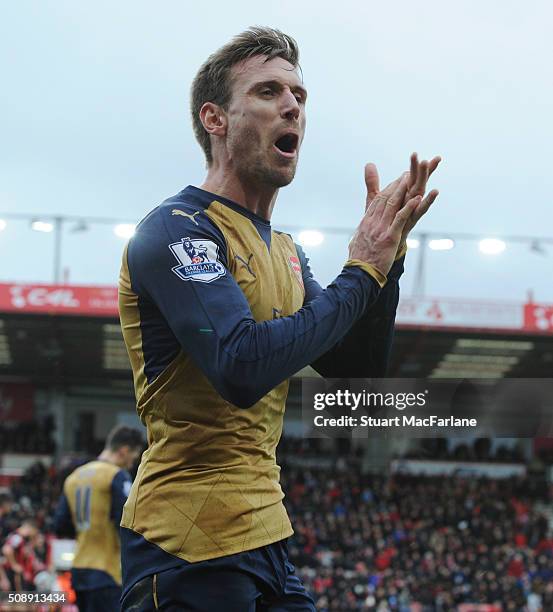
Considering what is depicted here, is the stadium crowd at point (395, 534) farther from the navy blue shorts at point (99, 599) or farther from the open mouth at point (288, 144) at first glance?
the open mouth at point (288, 144)

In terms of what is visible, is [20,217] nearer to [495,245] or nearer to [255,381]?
[495,245]

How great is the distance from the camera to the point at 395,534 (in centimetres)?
2386

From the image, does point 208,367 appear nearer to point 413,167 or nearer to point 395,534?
point 413,167

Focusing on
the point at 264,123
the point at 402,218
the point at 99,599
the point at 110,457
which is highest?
the point at 264,123

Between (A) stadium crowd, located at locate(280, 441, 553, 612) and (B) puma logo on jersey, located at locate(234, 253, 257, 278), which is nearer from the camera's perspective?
(B) puma logo on jersey, located at locate(234, 253, 257, 278)

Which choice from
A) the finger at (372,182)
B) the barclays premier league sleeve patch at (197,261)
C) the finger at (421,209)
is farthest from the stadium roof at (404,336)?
the barclays premier league sleeve patch at (197,261)

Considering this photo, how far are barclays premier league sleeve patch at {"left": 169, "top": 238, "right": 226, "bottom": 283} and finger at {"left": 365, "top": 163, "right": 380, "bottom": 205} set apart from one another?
484mm

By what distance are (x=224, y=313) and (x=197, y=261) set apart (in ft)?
0.47

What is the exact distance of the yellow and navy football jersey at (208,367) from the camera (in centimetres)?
202

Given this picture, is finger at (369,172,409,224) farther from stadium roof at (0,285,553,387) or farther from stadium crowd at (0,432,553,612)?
stadium roof at (0,285,553,387)

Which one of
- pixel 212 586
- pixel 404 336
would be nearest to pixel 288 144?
pixel 212 586

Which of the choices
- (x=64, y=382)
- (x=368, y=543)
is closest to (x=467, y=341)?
(x=368, y=543)

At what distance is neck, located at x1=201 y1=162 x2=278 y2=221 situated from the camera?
7.87 feet

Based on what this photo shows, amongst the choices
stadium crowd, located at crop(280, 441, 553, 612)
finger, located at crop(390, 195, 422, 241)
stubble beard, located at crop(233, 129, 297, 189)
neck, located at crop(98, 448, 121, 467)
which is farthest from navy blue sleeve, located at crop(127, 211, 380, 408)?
stadium crowd, located at crop(280, 441, 553, 612)
